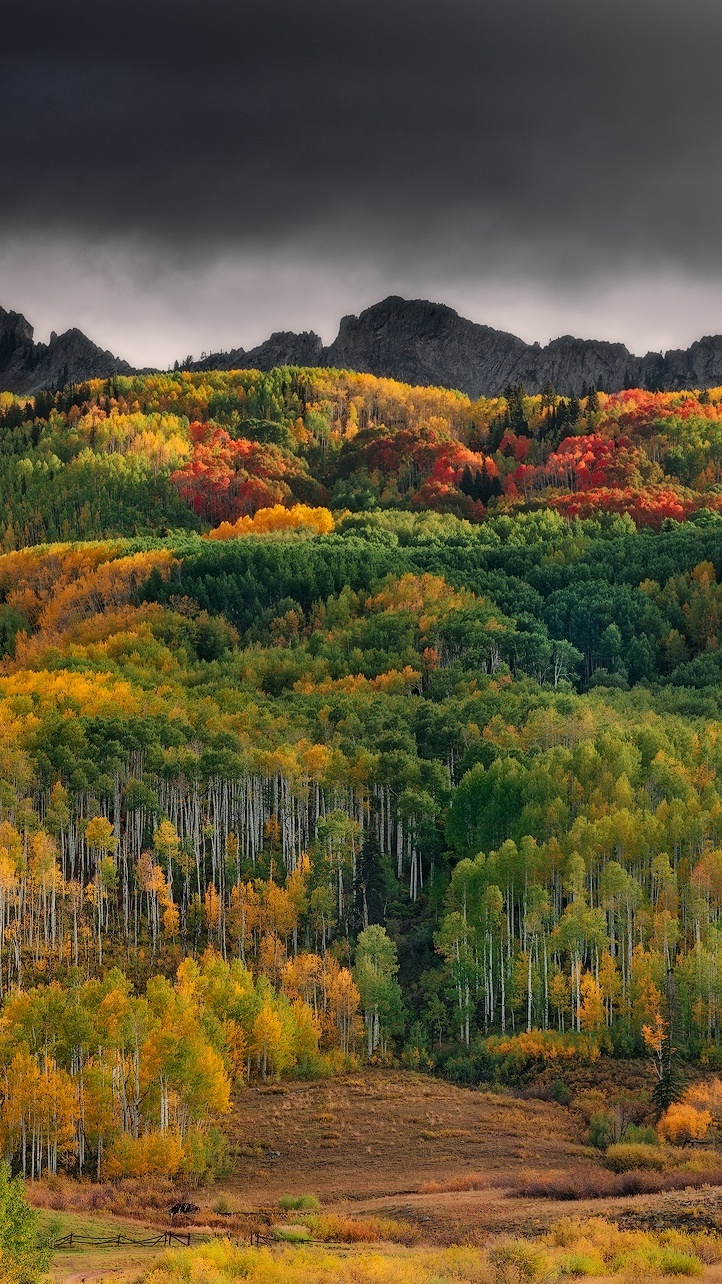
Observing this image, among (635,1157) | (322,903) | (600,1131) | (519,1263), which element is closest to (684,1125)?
(600,1131)

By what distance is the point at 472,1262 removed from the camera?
63.6 m

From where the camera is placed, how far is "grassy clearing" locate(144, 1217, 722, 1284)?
6075cm

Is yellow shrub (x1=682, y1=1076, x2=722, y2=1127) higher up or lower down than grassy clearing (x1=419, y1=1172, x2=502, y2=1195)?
higher up

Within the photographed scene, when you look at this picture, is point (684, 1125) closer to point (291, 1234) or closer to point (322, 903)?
point (291, 1234)

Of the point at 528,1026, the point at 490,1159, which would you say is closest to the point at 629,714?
the point at 528,1026

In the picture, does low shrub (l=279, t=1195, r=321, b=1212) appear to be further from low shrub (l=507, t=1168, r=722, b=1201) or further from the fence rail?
low shrub (l=507, t=1168, r=722, b=1201)

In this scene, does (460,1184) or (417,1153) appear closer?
(460,1184)

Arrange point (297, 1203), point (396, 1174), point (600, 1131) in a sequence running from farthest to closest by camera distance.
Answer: point (600, 1131)
point (396, 1174)
point (297, 1203)

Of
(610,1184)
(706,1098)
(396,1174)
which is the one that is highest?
(706,1098)

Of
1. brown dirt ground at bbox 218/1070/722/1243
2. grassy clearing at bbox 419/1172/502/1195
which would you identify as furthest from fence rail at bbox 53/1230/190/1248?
grassy clearing at bbox 419/1172/502/1195

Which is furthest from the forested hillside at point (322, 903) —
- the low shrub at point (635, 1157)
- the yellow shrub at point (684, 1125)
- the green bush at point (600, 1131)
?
the low shrub at point (635, 1157)

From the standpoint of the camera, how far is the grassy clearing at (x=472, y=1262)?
2392 inches

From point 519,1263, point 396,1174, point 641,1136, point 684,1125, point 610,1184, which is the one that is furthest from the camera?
point 684,1125

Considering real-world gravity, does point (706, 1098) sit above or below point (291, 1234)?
above
